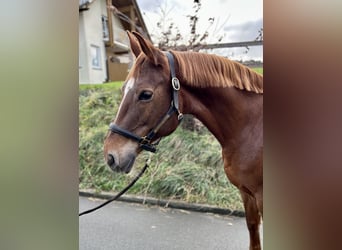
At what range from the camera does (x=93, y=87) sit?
146 cm

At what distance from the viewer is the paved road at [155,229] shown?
133 centimetres

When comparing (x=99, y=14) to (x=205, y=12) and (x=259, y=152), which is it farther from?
(x=259, y=152)

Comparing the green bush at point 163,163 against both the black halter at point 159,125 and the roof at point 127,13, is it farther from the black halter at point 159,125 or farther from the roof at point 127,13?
the black halter at point 159,125

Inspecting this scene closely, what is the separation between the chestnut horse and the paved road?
0.52m

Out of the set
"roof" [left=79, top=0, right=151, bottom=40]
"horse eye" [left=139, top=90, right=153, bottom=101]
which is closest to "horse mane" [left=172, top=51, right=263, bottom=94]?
"horse eye" [left=139, top=90, right=153, bottom=101]

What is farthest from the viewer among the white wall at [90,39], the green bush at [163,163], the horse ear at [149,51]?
the green bush at [163,163]

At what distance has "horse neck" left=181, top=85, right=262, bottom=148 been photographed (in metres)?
0.92

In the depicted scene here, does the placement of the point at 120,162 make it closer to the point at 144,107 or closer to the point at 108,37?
the point at 144,107

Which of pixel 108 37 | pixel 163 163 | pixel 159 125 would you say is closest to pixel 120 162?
pixel 159 125

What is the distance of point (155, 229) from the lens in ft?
4.87

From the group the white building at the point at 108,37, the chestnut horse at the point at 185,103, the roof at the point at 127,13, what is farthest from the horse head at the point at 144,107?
the roof at the point at 127,13

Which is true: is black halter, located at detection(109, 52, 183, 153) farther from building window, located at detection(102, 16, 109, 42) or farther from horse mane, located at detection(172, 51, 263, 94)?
building window, located at detection(102, 16, 109, 42)
